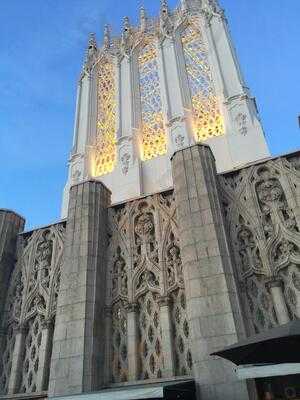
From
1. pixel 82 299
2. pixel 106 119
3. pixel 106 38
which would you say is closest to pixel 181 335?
pixel 82 299

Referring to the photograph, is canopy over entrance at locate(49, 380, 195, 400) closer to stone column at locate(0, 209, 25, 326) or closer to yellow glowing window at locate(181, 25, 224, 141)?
stone column at locate(0, 209, 25, 326)

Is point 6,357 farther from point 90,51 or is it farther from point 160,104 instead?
point 90,51

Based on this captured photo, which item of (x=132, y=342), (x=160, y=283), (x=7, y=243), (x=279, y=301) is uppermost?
(x=7, y=243)

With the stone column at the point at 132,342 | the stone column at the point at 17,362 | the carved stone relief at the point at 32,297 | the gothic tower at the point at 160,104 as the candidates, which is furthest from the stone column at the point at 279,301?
the gothic tower at the point at 160,104

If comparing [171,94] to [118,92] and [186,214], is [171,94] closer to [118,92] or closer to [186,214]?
[118,92]

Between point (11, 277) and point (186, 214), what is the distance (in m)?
6.42

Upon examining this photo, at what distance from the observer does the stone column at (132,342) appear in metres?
9.17

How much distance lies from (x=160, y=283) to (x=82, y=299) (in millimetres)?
2144

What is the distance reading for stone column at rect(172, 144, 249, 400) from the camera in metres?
7.82

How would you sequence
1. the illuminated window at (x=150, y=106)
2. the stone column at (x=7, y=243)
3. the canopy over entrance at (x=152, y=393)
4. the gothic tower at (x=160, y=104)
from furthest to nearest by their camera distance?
the illuminated window at (x=150, y=106), the gothic tower at (x=160, y=104), the stone column at (x=7, y=243), the canopy over entrance at (x=152, y=393)

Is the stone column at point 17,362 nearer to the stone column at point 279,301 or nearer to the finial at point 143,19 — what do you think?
the stone column at point 279,301

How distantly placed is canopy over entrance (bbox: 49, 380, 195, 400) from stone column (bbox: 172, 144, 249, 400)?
382mm

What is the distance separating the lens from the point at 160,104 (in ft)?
68.8

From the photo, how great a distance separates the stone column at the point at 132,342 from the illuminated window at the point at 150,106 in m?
10.5
